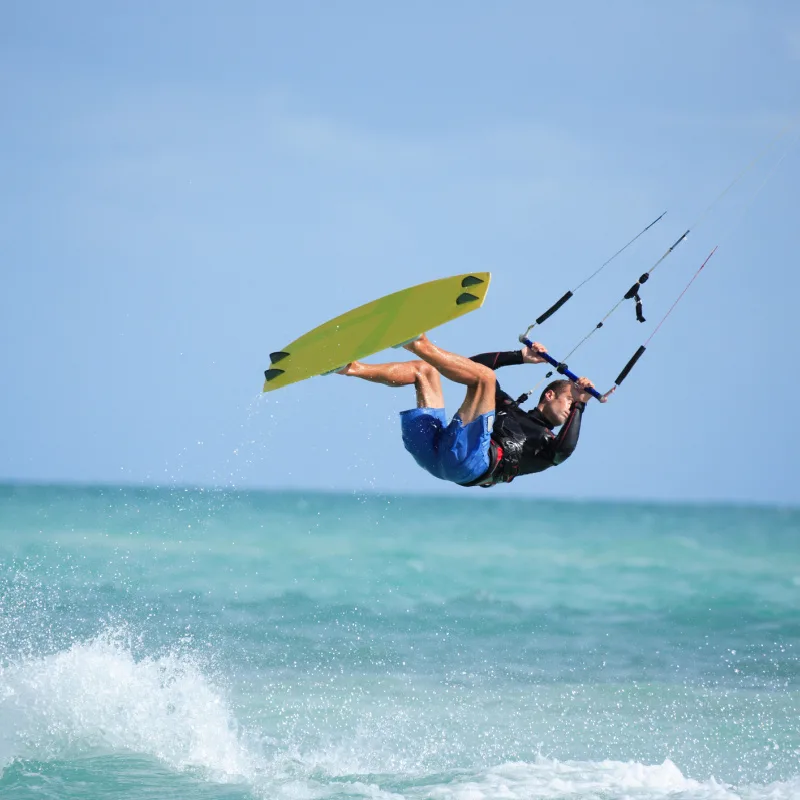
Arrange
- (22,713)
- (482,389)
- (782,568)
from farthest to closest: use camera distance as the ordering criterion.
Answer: (782,568)
(22,713)
(482,389)

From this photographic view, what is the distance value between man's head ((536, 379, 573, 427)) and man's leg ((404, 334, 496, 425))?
58 cm

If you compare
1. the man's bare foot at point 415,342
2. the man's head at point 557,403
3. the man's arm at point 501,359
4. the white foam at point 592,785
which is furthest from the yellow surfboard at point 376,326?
the white foam at point 592,785

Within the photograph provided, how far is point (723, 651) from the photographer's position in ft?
45.3

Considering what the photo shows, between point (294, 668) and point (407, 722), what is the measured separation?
2.05m

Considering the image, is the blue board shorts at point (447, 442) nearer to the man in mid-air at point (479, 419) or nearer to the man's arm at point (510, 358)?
the man in mid-air at point (479, 419)

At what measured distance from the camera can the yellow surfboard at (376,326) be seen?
6828 millimetres

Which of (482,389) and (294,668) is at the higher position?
(482,389)

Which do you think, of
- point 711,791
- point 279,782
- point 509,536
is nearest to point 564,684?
point 711,791

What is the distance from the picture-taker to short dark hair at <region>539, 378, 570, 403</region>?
7316mm

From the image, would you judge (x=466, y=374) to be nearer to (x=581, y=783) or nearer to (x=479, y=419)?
(x=479, y=419)

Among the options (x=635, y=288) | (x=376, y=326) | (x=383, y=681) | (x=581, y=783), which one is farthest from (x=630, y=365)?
(x=383, y=681)

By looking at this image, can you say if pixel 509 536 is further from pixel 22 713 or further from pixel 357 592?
pixel 22 713

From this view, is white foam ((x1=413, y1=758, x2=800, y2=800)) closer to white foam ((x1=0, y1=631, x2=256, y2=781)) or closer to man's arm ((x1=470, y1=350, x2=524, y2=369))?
white foam ((x1=0, y1=631, x2=256, y2=781))

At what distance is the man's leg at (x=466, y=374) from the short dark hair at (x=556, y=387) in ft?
2.12
